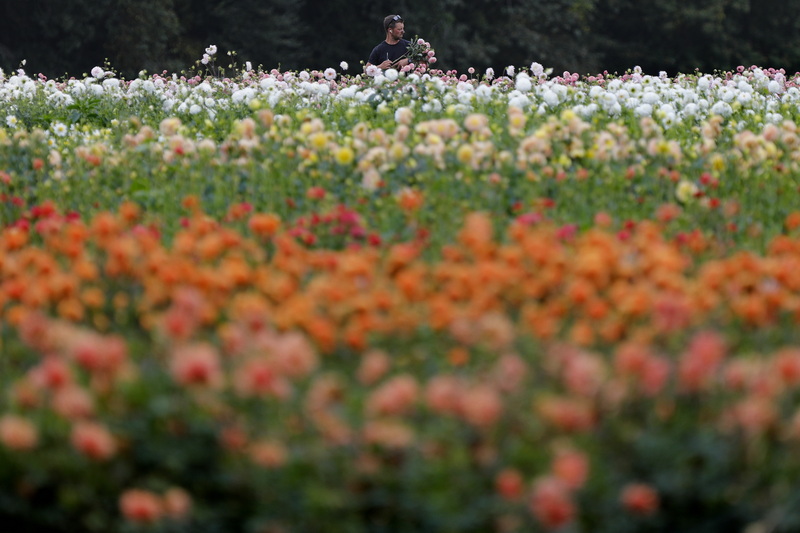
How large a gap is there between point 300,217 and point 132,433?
2445 millimetres

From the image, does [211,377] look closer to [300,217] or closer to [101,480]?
[101,480]

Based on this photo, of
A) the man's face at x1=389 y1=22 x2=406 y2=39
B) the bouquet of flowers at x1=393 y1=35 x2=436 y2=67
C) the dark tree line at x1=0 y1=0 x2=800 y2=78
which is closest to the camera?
the bouquet of flowers at x1=393 y1=35 x2=436 y2=67

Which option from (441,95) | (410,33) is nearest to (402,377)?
(441,95)

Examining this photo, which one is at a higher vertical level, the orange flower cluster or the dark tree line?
the dark tree line

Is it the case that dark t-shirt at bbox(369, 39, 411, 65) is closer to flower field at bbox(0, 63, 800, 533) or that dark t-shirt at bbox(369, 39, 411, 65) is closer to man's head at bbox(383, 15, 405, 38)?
man's head at bbox(383, 15, 405, 38)

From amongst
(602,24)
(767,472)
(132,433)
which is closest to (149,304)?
(132,433)

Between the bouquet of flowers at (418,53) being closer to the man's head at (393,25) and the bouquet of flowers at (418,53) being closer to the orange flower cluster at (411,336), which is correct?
the man's head at (393,25)

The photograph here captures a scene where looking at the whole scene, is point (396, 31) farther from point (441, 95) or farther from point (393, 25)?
point (441, 95)

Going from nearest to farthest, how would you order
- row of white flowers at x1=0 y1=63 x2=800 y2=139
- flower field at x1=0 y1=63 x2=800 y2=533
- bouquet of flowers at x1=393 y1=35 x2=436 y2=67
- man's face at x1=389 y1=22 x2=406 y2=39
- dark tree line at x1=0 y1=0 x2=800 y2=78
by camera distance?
flower field at x1=0 y1=63 x2=800 y2=533, row of white flowers at x1=0 y1=63 x2=800 y2=139, bouquet of flowers at x1=393 y1=35 x2=436 y2=67, man's face at x1=389 y1=22 x2=406 y2=39, dark tree line at x1=0 y1=0 x2=800 y2=78

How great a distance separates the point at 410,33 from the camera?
30.9m

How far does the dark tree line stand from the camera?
27484mm

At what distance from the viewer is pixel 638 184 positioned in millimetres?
6438

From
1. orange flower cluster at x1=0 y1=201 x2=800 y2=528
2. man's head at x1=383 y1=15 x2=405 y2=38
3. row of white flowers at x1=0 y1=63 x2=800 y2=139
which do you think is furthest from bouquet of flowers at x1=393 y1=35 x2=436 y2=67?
orange flower cluster at x1=0 y1=201 x2=800 y2=528

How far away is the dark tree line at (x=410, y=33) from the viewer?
2748 centimetres
